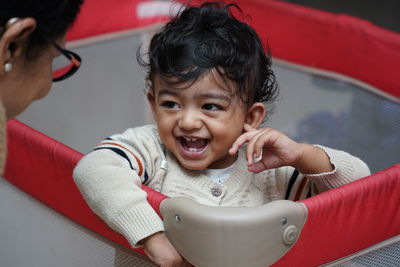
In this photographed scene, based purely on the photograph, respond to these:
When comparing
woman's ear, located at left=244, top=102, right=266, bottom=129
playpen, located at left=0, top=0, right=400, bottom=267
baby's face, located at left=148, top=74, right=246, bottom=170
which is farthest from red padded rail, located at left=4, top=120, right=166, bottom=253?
woman's ear, located at left=244, top=102, right=266, bottom=129

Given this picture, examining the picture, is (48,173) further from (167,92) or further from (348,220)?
(348,220)

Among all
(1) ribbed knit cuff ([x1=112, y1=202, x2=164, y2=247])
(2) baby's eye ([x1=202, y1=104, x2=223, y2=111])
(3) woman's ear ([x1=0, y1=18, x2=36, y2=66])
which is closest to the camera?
(3) woman's ear ([x1=0, y1=18, x2=36, y2=66])

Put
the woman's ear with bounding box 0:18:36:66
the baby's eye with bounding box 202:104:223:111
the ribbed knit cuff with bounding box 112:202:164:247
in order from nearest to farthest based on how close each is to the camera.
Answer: the woman's ear with bounding box 0:18:36:66, the ribbed knit cuff with bounding box 112:202:164:247, the baby's eye with bounding box 202:104:223:111

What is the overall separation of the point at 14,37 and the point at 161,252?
26 centimetres

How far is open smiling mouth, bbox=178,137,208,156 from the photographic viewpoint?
0.82 m

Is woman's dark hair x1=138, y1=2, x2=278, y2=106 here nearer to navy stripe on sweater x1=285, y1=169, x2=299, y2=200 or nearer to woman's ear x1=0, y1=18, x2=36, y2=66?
navy stripe on sweater x1=285, y1=169, x2=299, y2=200

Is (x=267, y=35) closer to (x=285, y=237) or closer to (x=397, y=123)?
(x=397, y=123)

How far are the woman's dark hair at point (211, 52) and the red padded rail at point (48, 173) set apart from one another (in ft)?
0.51

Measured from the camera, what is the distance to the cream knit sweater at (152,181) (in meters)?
0.73

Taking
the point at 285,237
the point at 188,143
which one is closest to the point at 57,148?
the point at 188,143

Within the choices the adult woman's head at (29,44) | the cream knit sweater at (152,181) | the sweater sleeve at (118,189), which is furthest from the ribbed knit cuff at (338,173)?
the adult woman's head at (29,44)

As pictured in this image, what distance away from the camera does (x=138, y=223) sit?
0.72 m

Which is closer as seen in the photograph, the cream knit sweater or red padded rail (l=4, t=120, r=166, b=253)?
the cream knit sweater

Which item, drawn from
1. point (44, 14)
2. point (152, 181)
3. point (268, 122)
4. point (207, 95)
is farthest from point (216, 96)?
point (268, 122)
